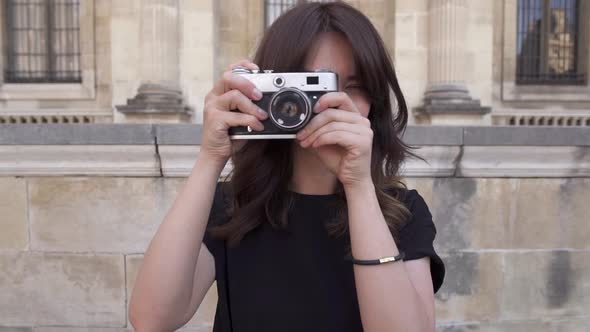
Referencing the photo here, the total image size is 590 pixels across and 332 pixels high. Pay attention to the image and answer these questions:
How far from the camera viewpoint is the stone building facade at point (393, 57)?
29.7ft

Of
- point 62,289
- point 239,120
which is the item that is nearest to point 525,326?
point 239,120

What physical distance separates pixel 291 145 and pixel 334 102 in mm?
259

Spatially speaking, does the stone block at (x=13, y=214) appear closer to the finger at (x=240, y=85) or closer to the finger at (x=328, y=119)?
the finger at (x=240, y=85)

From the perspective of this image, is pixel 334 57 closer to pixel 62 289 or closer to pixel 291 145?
pixel 291 145

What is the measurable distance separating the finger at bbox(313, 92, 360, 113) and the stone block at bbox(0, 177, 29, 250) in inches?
98.9

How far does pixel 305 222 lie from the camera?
1.33 m

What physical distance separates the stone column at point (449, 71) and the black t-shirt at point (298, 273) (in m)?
7.99

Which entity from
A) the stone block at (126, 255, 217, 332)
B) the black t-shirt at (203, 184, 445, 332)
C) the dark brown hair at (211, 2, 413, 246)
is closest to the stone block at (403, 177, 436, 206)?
the stone block at (126, 255, 217, 332)

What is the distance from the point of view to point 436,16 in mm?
9172

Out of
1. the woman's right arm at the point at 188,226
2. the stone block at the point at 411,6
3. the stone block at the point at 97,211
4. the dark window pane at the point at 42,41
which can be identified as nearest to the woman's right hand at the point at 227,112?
the woman's right arm at the point at 188,226

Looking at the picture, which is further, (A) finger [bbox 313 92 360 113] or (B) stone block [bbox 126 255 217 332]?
(B) stone block [bbox 126 255 217 332]

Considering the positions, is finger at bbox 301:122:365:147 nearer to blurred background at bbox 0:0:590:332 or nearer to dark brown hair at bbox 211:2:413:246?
dark brown hair at bbox 211:2:413:246

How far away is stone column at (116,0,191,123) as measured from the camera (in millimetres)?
8930

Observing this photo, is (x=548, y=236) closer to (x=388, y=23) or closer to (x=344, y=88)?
(x=344, y=88)
